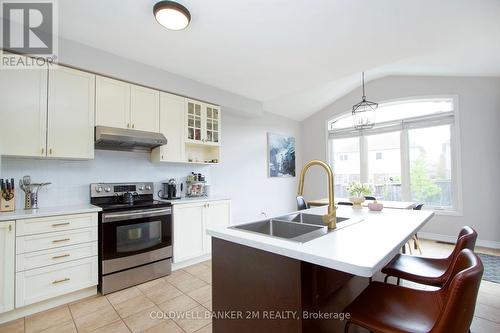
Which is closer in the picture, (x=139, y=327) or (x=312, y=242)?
(x=312, y=242)

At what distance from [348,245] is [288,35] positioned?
7.35 feet

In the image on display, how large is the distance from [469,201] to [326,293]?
4.47m

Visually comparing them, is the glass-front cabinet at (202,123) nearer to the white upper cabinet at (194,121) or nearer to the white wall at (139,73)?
the white upper cabinet at (194,121)

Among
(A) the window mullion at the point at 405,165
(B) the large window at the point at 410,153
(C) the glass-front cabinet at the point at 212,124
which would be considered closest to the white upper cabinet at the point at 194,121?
(C) the glass-front cabinet at the point at 212,124

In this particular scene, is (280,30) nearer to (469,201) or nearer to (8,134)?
(8,134)

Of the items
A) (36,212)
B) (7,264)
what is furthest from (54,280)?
(36,212)

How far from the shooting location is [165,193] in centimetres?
341

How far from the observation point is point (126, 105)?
283 centimetres

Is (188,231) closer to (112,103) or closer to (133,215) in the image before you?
(133,215)

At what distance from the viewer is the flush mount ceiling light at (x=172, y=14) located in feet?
6.34

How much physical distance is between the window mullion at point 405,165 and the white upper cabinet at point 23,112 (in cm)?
574

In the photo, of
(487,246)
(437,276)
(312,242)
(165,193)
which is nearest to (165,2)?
(312,242)

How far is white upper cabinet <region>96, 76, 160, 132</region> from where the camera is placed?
105 inches

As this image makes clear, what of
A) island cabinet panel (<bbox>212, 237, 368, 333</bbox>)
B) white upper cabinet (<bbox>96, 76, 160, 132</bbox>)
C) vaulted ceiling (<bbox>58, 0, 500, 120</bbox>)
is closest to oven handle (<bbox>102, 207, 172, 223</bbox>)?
white upper cabinet (<bbox>96, 76, 160, 132</bbox>)
